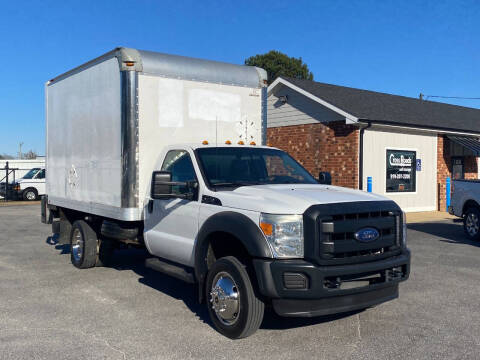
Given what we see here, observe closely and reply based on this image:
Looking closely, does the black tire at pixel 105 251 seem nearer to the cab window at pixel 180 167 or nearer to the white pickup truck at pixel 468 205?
the cab window at pixel 180 167

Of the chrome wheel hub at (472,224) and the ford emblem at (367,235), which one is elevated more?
the ford emblem at (367,235)

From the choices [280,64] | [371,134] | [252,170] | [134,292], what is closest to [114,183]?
[134,292]

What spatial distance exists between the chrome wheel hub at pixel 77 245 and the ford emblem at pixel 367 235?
5.21 m

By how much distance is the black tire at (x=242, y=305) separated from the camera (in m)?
4.83

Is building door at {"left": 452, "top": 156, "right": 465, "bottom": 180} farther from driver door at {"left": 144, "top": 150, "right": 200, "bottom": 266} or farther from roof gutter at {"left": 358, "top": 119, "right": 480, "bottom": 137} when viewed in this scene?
driver door at {"left": 144, "top": 150, "right": 200, "bottom": 266}

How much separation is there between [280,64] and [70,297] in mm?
46895

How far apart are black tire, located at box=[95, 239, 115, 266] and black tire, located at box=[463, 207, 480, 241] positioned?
28.2ft

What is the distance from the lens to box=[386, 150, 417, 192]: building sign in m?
18.4

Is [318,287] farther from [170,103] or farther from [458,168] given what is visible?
[458,168]

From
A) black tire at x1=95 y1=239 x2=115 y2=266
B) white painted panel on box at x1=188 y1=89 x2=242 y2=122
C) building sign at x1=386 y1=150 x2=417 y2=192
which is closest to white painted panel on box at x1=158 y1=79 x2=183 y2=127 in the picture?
white painted panel on box at x1=188 y1=89 x2=242 y2=122

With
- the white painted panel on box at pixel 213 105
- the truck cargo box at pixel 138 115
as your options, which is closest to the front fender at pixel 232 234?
the truck cargo box at pixel 138 115

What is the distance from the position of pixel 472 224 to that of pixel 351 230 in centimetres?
878

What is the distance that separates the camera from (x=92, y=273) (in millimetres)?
8195

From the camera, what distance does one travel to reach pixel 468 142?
2016 cm
